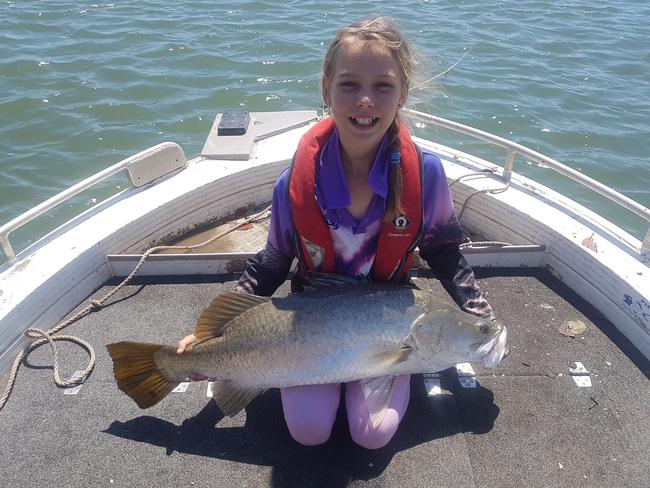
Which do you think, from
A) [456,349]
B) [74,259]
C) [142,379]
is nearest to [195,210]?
[74,259]

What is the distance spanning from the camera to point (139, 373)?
292 centimetres

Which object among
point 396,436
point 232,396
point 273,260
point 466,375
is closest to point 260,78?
point 273,260

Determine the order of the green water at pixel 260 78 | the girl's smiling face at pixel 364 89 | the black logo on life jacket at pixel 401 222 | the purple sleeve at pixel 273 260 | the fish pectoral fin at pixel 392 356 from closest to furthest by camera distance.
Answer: the girl's smiling face at pixel 364 89
the fish pectoral fin at pixel 392 356
the black logo on life jacket at pixel 401 222
the purple sleeve at pixel 273 260
the green water at pixel 260 78

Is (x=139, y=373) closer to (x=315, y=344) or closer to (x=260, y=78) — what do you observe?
(x=315, y=344)

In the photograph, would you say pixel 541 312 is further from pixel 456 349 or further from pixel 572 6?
pixel 572 6

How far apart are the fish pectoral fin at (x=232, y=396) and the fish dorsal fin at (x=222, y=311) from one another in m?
0.31

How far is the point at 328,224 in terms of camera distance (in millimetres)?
2961

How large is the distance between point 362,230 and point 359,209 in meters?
0.13

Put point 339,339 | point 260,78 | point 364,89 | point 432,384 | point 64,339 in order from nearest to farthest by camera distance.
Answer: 1. point 364,89
2. point 339,339
3. point 432,384
4. point 64,339
5. point 260,78

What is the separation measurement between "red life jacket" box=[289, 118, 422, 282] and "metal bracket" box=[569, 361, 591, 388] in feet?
5.04

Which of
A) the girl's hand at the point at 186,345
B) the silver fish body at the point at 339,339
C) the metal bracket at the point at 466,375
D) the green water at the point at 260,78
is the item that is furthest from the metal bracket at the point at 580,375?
the green water at the point at 260,78

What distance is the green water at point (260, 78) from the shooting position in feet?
26.4

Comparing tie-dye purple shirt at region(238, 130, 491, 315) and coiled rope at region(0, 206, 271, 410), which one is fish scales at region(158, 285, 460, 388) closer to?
tie-dye purple shirt at region(238, 130, 491, 315)

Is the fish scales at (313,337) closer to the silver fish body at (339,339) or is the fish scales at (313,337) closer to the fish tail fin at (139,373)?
the silver fish body at (339,339)
